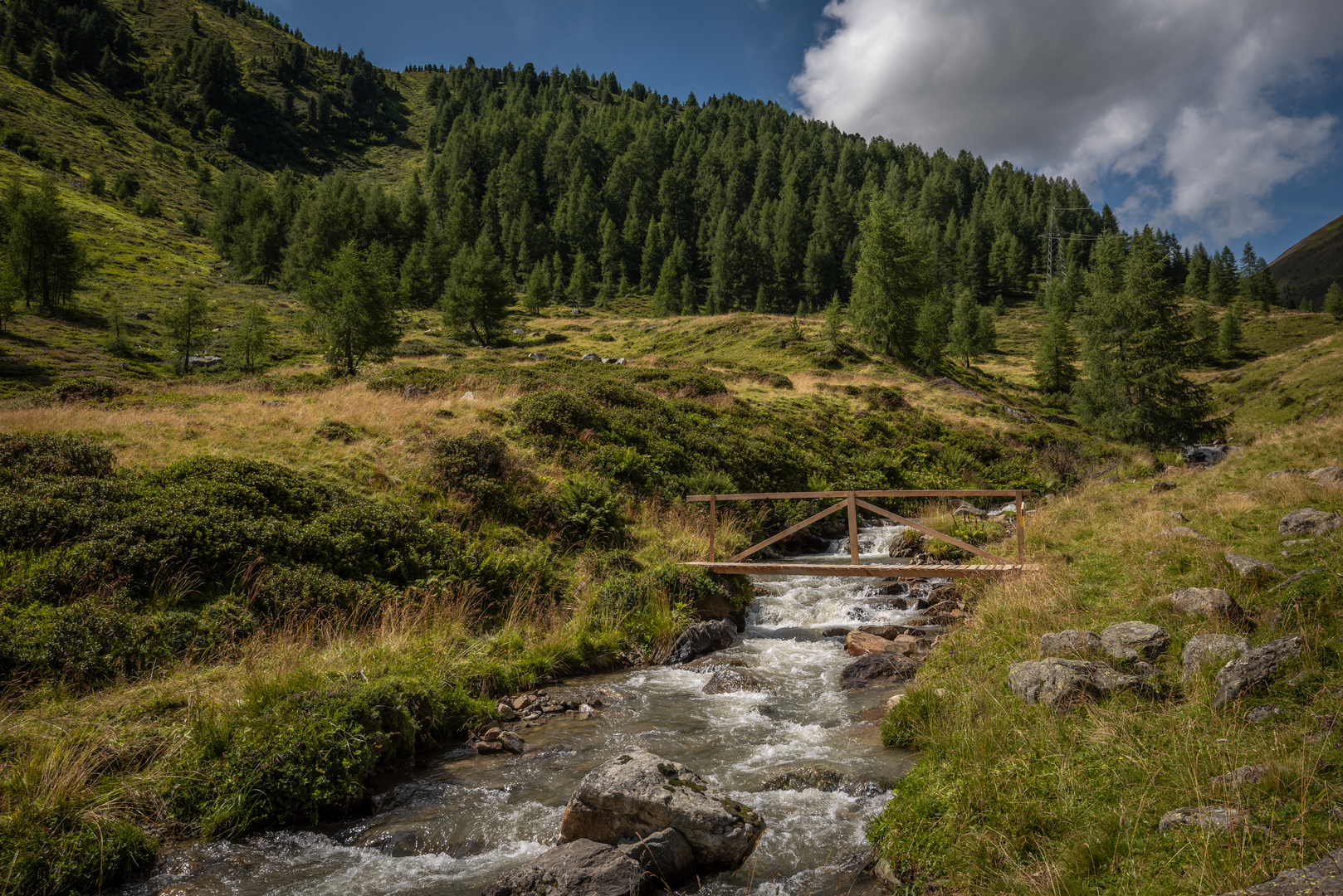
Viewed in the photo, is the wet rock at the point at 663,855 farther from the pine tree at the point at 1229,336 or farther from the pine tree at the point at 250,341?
the pine tree at the point at 1229,336

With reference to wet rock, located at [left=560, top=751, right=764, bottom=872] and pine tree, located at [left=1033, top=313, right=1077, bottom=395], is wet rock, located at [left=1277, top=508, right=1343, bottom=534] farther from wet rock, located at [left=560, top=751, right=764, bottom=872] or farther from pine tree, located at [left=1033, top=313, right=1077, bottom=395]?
pine tree, located at [left=1033, top=313, right=1077, bottom=395]

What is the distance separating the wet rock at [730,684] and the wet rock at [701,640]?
1.23 meters

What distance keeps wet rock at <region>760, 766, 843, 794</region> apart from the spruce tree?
120ft

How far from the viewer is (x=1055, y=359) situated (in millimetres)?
56969

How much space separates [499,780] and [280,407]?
1515 centimetres

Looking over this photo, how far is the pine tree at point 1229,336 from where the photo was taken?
79.2 m

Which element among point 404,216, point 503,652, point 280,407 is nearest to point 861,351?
point 280,407

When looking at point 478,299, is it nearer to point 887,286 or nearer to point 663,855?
point 887,286

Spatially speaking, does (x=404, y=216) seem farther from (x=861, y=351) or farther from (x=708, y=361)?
(x=861, y=351)

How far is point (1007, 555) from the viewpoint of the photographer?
45.3ft

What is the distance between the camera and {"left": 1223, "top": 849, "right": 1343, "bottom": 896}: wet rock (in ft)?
8.66

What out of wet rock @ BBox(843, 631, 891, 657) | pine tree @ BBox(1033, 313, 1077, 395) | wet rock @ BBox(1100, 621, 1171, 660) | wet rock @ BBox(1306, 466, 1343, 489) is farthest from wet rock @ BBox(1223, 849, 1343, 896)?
pine tree @ BBox(1033, 313, 1077, 395)

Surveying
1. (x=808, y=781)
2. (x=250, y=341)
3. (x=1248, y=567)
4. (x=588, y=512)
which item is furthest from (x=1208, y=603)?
(x=250, y=341)

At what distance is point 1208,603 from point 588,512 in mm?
11246
